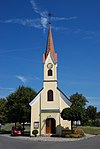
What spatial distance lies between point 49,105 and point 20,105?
24.1ft

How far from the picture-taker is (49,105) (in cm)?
4075

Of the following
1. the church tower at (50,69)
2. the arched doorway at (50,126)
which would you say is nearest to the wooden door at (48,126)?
the arched doorway at (50,126)

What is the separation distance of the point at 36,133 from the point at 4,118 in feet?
47.7

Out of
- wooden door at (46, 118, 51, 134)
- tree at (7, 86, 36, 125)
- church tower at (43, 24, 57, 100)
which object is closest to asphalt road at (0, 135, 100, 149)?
wooden door at (46, 118, 51, 134)

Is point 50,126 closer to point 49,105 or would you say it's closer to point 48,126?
point 48,126

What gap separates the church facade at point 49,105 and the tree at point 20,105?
517cm

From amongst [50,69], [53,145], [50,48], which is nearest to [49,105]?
[50,69]

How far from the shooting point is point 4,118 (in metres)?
52.4

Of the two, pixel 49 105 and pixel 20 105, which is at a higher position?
pixel 20 105

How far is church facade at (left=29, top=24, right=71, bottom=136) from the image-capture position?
40.2 meters

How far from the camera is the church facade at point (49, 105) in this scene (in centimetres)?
4025

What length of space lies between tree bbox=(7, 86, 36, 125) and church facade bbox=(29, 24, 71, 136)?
204 inches

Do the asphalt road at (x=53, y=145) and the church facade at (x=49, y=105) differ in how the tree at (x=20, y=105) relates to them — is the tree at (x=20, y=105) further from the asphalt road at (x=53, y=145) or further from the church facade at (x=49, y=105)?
the asphalt road at (x=53, y=145)

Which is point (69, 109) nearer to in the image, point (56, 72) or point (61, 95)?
point (61, 95)
